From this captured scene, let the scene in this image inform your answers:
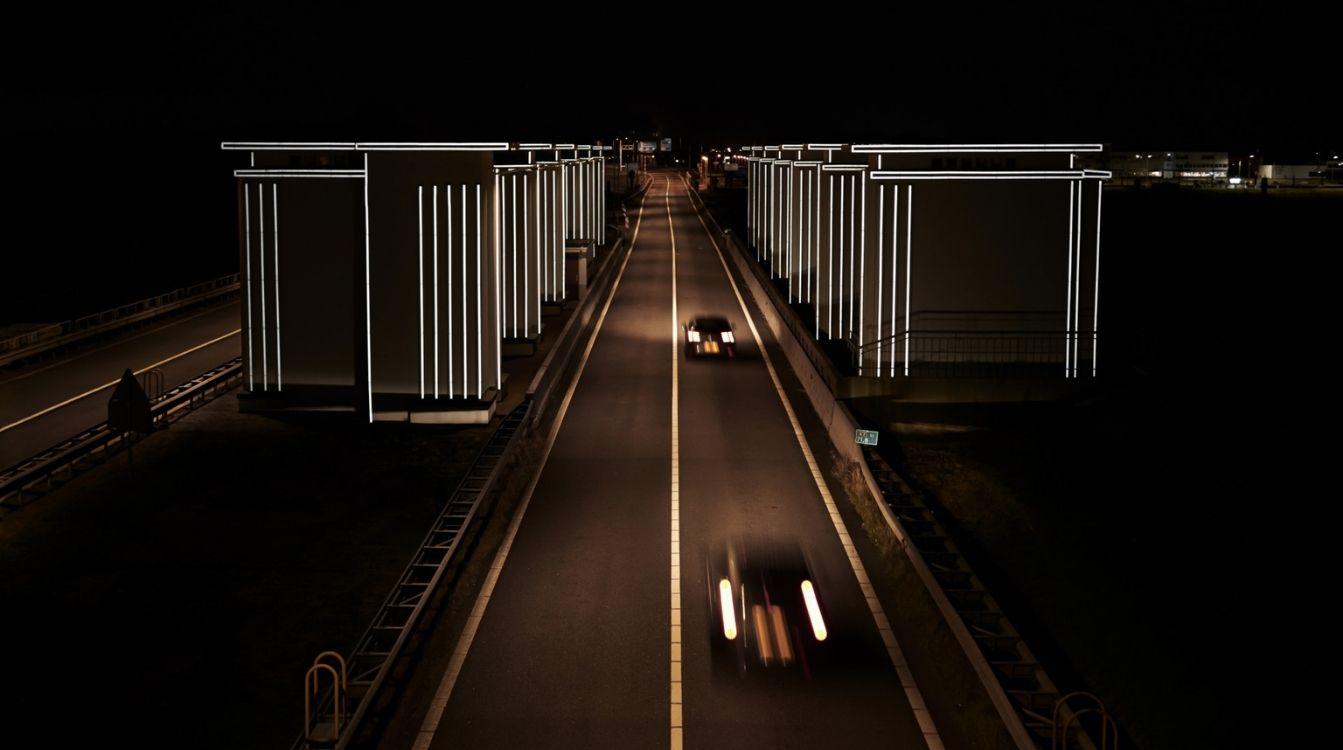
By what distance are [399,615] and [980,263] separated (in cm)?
1541

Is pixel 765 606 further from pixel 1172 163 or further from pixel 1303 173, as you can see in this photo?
pixel 1172 163

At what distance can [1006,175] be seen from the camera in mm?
23406

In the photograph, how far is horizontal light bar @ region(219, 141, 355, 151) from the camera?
21766 millimetres

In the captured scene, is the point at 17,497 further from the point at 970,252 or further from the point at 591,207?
the point at 591,207

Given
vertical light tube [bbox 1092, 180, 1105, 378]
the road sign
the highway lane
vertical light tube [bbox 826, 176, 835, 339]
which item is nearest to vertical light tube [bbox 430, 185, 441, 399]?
the road sign

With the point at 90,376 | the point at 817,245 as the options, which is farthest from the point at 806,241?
the point at 90,376

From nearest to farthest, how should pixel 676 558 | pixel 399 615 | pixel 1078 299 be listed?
pixel 399 615, pixel 676 558, pixel 1078 299

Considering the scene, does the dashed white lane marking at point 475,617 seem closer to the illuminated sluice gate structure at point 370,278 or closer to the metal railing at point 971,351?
the illuminated sluice gate structure at point 370,278

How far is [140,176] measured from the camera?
11438 centimetres

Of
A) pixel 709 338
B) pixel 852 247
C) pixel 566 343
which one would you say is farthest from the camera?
pixel 709 338

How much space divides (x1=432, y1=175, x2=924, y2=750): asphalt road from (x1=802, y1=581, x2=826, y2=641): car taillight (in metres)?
0.14

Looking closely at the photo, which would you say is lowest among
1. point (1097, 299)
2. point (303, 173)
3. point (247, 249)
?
point (1097, 299)

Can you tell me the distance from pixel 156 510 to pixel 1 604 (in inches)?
148

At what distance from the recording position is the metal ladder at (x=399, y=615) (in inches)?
365
